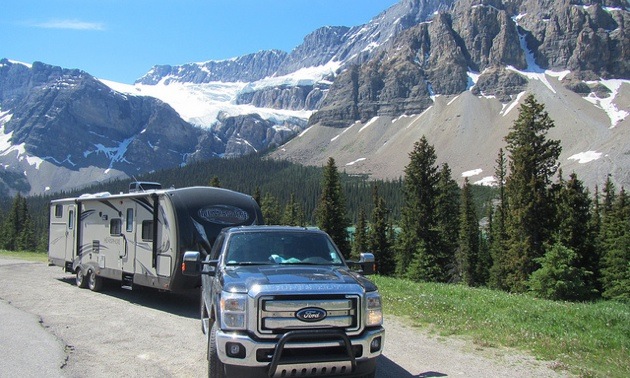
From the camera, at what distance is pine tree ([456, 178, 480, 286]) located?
5622 cm

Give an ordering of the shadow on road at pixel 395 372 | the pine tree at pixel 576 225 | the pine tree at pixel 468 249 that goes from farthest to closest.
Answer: the pine tree at pixel 468 249 < the pine tree at pixel 576 225 < the shadow on road at pixel 395 372

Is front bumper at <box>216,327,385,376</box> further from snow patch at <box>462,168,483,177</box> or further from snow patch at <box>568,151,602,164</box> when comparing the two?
snow patch at <box>462,168,483,177</box>

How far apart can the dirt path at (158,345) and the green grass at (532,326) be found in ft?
1.73

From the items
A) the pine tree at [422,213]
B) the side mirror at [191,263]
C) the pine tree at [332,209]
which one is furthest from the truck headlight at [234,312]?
the pine tree at [332,209]

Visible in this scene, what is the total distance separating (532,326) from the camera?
10531mm

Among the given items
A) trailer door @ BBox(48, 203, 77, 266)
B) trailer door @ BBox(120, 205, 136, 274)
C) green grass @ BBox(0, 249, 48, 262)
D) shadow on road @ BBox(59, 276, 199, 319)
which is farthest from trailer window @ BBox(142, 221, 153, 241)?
green grass @ BBox(0, 249, 48, 262)

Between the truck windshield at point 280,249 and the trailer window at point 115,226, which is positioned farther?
the trailer window at point 115,226

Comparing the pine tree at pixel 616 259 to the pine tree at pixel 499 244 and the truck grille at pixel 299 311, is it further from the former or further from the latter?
the truck grille at pixel 299 311

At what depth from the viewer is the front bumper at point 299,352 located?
19.7 ft

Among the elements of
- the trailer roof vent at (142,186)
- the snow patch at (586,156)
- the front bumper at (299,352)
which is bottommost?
the front bumper at (299,352)

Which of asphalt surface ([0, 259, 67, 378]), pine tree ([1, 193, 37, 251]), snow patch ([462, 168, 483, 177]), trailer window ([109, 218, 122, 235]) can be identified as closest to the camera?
asphalt surface ([0, 259, 67, 378])

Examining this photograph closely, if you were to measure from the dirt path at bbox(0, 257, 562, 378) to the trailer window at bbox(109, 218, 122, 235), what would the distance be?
2087 mm

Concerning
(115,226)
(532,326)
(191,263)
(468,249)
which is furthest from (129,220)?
(468,249)

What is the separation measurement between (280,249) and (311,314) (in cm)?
215
